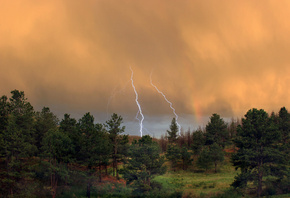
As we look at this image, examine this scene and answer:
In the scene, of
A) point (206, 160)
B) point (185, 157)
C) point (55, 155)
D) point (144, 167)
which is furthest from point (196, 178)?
point (55, 155)

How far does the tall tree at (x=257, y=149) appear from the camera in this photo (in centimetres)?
3694

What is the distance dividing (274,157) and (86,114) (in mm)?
40045

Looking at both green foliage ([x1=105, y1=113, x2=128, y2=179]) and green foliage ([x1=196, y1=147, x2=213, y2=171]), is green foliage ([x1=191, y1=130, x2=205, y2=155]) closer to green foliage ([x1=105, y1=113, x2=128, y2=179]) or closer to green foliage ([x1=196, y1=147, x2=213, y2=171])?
green foliage ([x1=196, y1=147, x2=213, y2=171])

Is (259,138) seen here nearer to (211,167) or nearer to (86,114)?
(86,114)

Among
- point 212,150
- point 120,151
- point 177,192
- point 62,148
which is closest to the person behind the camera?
point 177,192

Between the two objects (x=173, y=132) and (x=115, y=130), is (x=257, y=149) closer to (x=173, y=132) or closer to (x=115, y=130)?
(x=115, y=130)

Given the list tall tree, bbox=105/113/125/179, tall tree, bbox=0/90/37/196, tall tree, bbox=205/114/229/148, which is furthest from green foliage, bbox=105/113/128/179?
tall tree, bbox=205/114/229/148

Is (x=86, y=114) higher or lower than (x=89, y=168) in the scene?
higher

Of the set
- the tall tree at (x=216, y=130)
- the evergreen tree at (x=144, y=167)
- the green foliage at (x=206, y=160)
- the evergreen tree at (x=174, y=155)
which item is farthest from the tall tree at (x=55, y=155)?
the tall tree at (x=216, y=130)

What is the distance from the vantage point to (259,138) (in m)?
39.2

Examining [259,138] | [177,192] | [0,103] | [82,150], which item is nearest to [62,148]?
[82,150]

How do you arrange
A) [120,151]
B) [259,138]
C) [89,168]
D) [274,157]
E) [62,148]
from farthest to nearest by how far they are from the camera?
1. [120,151]
2. [89,168]
3. [62,148]
4. [259,138]
5. [274,157]

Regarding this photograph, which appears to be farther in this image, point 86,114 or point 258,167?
point 86,114

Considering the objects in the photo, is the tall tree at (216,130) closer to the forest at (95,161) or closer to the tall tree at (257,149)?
the forest at (95,161)
